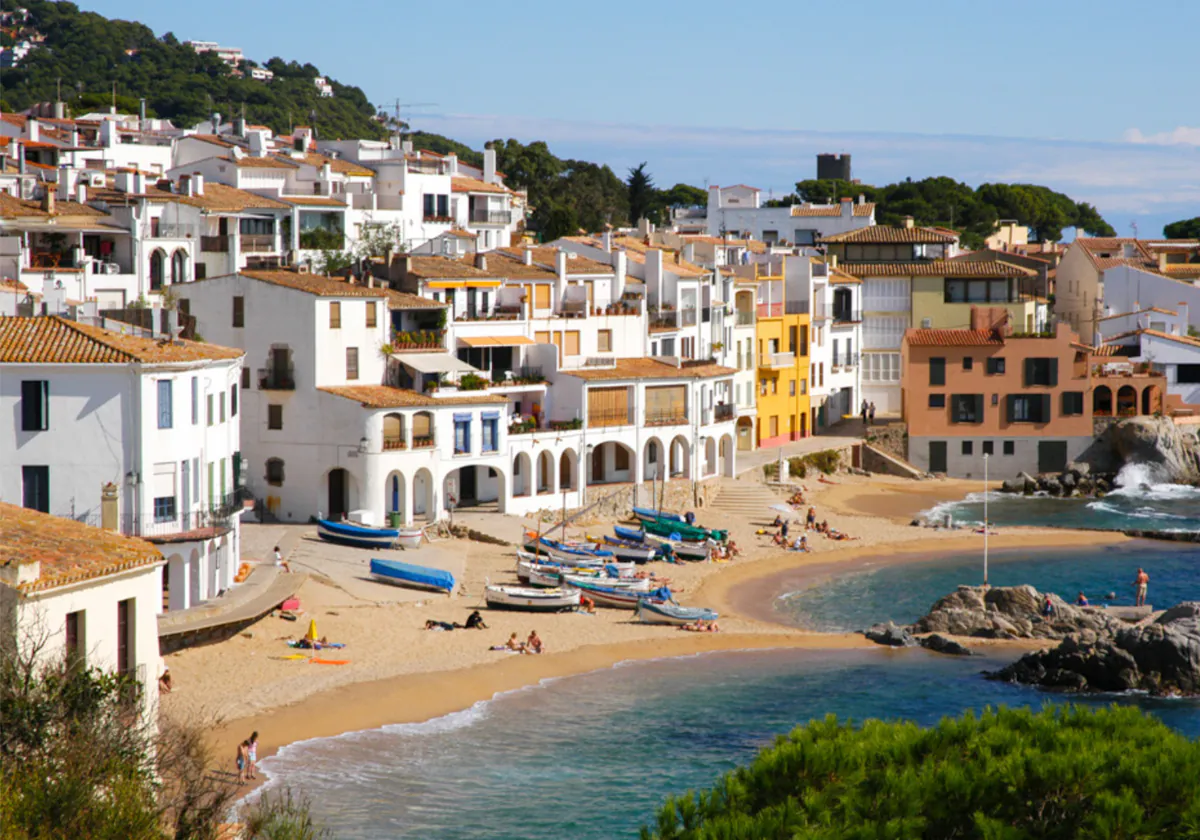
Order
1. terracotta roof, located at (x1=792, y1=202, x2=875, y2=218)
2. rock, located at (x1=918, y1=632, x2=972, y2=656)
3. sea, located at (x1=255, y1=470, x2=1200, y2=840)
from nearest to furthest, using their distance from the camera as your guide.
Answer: sea, located at (x1=255, y1=470, x2=1200, y2=840)
rock, located at (x1=918, y1=632, x2=972, y2=656)
terracotta roof, located at (x1=792, y1=202, x2=875, y2=218)

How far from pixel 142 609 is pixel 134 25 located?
553ft

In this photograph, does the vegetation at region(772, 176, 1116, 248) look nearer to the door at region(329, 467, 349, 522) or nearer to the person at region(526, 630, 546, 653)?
the door at region(329, 467, 349, 522)

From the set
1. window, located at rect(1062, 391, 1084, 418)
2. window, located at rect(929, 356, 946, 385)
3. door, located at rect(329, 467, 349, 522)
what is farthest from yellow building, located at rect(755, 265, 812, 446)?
door, located at rect(329, 467, 349, 522)

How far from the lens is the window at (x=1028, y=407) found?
297 feet

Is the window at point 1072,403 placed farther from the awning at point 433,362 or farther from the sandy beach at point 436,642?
the awning at point 433,362

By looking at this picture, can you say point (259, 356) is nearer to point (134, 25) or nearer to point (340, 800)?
point (340, 800)

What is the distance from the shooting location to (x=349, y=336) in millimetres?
62844

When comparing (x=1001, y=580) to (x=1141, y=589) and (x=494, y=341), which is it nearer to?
(x=1141, y=589)

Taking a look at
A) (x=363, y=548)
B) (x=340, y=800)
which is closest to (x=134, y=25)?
(x=363, y=548)

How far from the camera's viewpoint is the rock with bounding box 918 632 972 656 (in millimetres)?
52531

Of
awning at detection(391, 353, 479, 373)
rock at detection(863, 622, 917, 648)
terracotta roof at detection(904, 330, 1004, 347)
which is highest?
terracotta roof at detection(904, 330, 1004, 347)

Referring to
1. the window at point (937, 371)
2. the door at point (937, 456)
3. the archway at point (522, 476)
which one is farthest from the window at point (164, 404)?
the door at point (937, 456)

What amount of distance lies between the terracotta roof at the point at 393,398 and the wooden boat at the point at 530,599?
32.3 ft

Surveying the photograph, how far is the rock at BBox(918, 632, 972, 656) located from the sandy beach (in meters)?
1.89
